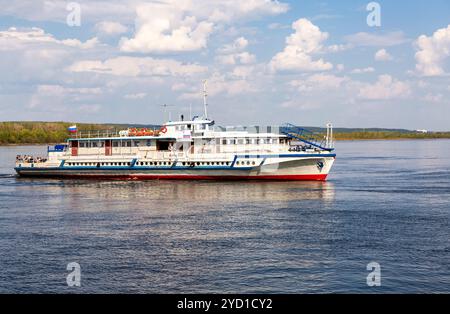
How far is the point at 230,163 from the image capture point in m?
80.1

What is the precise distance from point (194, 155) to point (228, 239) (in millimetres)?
39725

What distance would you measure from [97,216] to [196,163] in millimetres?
28724

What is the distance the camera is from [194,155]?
8238cm

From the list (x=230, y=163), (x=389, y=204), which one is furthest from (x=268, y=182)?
(x=389, y=204)

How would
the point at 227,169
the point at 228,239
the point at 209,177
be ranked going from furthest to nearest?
the point at 209,177 → the point at 227,169 → the point at 228,239

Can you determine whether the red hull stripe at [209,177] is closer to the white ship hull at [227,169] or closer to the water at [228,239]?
the white ship hull at [227,169]

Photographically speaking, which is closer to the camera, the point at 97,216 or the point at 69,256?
the point at 69,256

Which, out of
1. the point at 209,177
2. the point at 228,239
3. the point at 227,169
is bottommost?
the point at 228,239

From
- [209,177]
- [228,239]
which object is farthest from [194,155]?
[228,239]

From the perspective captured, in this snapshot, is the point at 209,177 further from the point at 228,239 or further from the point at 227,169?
the point at 228,239

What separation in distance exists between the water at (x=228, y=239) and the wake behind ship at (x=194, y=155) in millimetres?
6091

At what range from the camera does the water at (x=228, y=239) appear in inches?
1304

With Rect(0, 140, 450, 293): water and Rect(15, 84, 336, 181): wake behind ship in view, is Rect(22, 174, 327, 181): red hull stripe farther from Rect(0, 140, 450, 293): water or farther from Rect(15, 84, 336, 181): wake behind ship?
Rect(0, 140, 450, 293): water

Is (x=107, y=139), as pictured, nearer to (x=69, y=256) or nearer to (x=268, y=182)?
(x=268, y=182)
